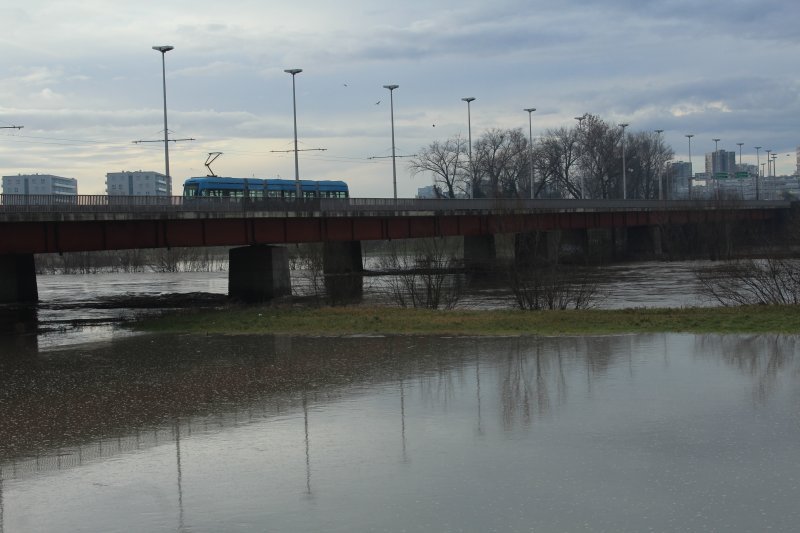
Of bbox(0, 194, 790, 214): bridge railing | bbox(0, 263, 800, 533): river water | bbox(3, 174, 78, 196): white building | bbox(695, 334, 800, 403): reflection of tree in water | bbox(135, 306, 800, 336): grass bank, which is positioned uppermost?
bbox(3, 174, 78, 196): white building

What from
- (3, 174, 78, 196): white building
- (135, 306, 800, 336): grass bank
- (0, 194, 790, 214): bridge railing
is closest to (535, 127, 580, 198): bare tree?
(0, 194, 790, 214): bridge railing

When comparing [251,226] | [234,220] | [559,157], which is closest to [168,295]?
[251,226]

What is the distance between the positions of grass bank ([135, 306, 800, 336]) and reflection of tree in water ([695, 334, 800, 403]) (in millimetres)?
1614

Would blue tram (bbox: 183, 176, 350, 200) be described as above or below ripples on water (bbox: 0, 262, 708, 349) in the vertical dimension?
above

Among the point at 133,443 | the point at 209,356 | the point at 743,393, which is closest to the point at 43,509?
the point at 133,443

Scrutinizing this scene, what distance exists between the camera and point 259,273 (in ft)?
187

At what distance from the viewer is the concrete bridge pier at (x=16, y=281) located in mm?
56156

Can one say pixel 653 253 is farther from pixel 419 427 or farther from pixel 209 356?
pixel 419 427

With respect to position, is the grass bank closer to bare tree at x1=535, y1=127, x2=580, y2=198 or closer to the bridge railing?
the bridge railing

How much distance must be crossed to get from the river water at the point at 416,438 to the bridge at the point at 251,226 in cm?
1903

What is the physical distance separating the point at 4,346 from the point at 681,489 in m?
25.9

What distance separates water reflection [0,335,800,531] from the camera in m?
11.4

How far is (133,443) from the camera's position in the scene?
597 inches

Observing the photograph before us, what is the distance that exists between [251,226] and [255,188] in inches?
815
